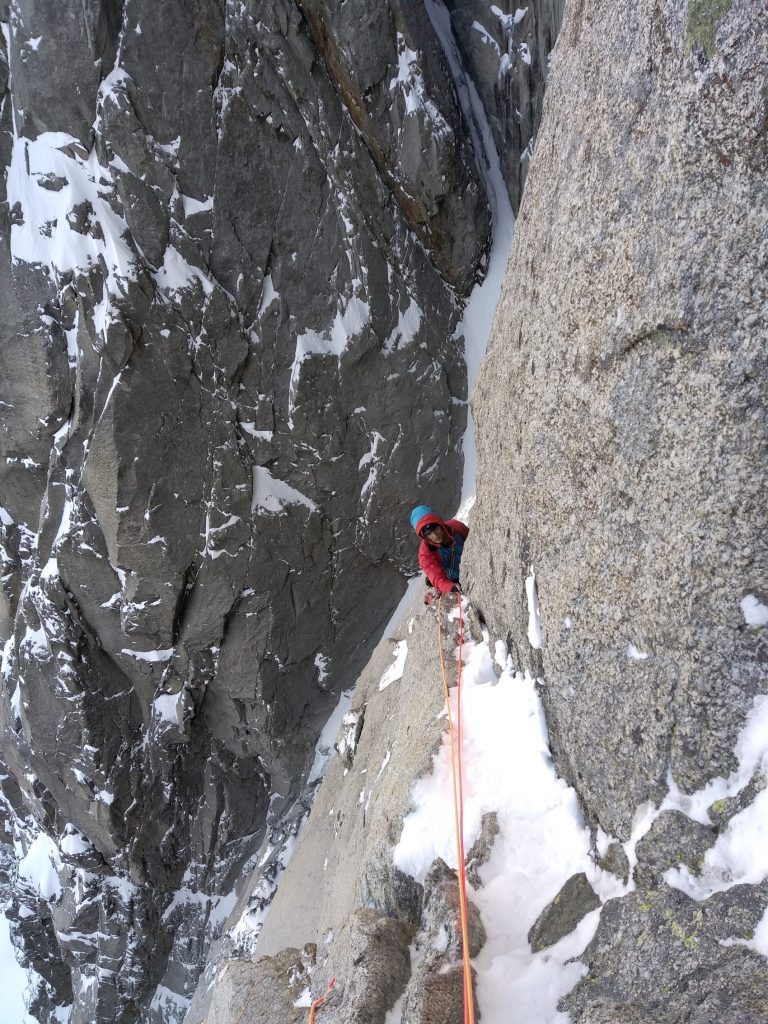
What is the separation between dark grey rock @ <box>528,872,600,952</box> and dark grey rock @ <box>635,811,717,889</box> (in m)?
0.33

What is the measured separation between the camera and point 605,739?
11.2ft

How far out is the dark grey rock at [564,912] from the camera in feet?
10.3

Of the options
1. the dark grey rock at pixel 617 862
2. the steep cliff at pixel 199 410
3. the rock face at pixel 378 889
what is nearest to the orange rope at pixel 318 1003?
the rock face at pixel 378 889

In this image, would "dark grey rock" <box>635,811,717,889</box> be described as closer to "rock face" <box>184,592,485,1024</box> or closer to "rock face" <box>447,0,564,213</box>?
"rock face" <box>184,592,485,1024</box>

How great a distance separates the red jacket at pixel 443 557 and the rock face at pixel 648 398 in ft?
8.93

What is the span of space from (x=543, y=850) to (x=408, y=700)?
2.87m

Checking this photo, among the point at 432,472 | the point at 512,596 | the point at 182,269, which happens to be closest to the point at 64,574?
the point at 182,269

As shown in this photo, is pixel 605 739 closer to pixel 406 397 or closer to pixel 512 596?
pixel 512 596

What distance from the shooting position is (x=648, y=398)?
10.2 feet

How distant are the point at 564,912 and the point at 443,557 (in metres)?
4.68

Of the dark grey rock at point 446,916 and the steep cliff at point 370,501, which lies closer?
the steep cliff at point 370,501

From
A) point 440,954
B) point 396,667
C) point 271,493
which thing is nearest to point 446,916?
point 440,954

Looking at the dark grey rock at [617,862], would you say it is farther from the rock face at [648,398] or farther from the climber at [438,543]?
the climber at [438,543]

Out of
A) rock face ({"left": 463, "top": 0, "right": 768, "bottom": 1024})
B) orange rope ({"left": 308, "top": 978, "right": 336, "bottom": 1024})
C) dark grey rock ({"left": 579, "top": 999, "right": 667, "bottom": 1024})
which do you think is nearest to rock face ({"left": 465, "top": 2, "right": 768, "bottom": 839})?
rock face ({"left": 463, "top": 0, "right": 768, "bottom": 1024})
